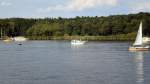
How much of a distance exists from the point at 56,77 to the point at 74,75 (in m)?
2.58

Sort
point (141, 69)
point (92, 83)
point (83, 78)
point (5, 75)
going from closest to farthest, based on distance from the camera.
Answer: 1. point (92, 83)
2. point (83, 78)
3. point (5, 75)
4. point (141, 69)

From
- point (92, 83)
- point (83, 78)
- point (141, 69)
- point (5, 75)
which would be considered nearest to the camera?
point (92, 83)

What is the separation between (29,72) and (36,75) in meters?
3.34

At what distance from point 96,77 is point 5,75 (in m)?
9.34

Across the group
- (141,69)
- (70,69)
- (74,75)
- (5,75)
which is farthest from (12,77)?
(141,69)

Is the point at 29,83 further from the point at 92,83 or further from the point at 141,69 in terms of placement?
the point at 141,69

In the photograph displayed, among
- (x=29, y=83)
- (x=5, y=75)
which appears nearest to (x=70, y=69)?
(x=5, y=75)

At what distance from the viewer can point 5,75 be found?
51.8m

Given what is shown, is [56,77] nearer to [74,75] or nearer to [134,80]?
[74,75]

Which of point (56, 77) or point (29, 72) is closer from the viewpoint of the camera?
point (56, 77)

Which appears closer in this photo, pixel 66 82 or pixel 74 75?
pixel 66 82

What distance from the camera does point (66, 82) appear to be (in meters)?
46.2

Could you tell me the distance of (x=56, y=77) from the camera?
163ft

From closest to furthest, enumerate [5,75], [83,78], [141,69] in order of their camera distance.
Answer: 1. [83,78]
2. [5,75]
3. [141,69]
